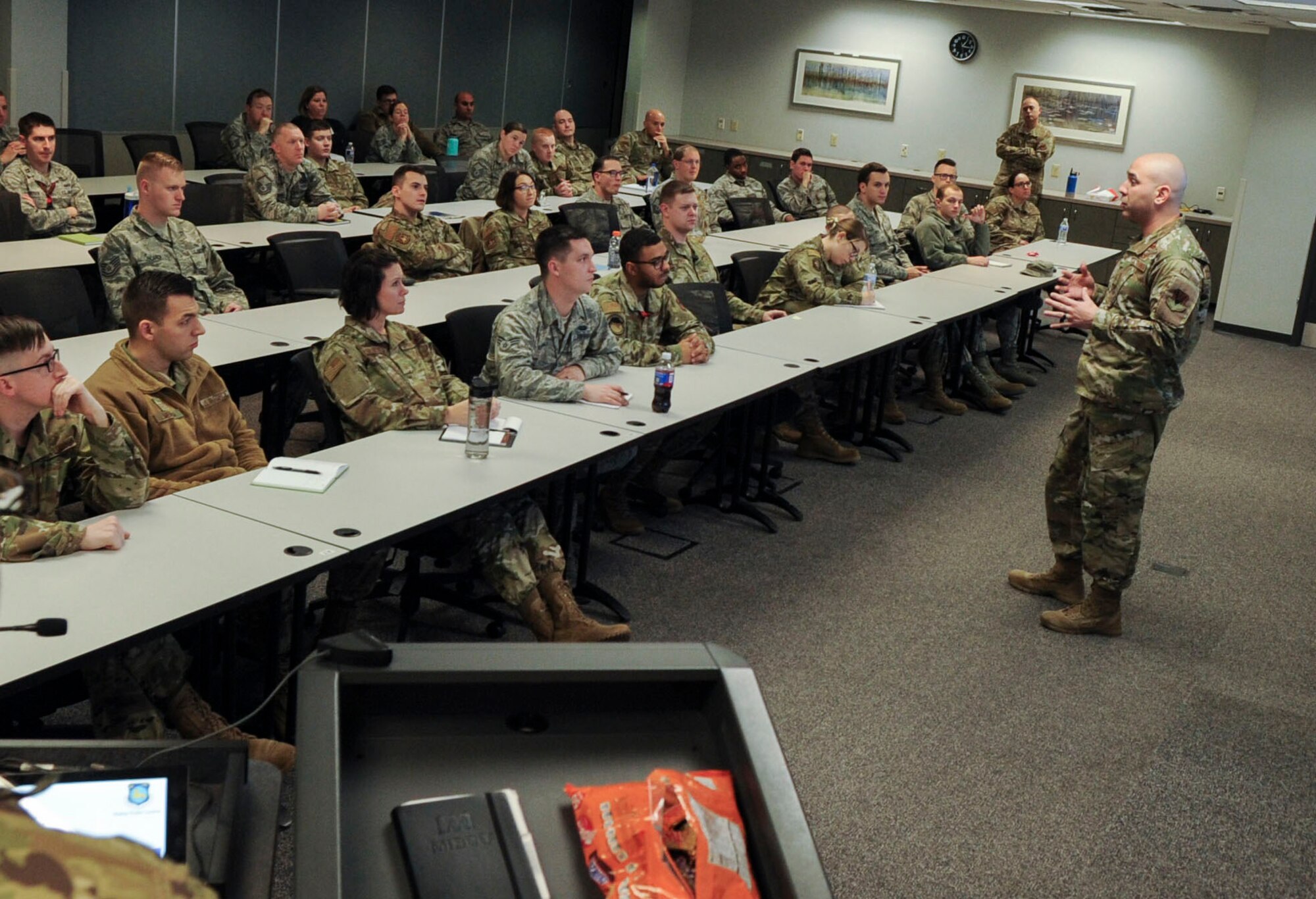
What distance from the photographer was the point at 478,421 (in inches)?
139

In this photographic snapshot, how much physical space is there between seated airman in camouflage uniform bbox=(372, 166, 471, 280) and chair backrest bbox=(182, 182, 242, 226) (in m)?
0.97

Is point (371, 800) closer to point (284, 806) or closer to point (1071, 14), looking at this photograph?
point (284, 806)

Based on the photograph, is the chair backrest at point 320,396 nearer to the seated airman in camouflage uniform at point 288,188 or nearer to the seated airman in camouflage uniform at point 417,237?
the seated airman in camouflage uniform at point 417,237

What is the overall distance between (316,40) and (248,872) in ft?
34.3

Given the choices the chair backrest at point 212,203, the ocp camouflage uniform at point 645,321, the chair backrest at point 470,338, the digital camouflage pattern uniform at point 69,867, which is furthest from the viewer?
the chair backrest at point 212,203

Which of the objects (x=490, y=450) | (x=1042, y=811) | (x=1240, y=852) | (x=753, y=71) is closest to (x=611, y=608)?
(x=490, y=450)

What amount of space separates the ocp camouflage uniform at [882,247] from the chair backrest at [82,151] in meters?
4.71

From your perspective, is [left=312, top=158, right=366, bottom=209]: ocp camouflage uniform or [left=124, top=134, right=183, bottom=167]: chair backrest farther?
[left=124, top=134, right=183, bottom=167]: chair backrest

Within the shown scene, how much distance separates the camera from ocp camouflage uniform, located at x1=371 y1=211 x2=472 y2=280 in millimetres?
6199

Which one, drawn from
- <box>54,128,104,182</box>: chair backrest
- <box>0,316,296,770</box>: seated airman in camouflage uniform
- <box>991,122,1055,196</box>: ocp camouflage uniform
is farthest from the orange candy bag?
<box>991,122,1055,196</box>: ocp camouflage uniform

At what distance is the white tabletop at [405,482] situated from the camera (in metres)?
2.94

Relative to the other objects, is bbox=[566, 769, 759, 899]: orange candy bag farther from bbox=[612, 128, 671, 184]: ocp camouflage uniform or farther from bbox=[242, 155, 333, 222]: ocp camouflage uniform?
bbox=[612, 128, 671, 184]: ocp camouflage uniform

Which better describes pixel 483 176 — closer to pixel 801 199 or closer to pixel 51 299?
pixel 801 199

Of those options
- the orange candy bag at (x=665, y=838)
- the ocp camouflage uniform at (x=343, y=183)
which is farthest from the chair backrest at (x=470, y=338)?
the ocp camouflage uniform at (x=343, y=183)
